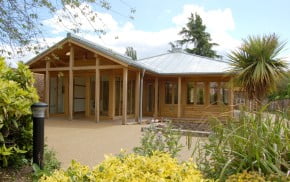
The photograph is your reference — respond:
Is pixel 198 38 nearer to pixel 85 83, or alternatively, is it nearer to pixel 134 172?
pixel 85 83

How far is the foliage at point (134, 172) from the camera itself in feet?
6.10

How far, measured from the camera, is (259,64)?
31.9 ft

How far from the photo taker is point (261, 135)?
295 centimetres

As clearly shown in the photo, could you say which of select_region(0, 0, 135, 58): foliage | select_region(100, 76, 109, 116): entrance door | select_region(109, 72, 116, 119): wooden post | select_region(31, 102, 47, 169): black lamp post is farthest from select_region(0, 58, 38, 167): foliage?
select_region(100, 76, 109, 116): entrance door

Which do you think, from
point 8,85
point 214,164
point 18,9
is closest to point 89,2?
point 18,9

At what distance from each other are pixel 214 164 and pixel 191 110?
1456 centimetres

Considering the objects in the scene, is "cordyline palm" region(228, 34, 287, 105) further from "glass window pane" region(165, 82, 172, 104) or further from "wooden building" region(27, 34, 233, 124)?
"glass window pane" region(165, 82, 172, 104)

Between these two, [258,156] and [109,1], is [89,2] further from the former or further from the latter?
[258,156]

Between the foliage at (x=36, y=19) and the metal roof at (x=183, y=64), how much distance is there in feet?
33.5

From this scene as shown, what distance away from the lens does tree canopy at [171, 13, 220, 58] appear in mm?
38469

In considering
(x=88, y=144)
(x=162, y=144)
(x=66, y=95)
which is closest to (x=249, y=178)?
(x=162, y=144)

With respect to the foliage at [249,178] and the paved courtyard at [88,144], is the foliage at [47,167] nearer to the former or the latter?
the paved courtyard at [88,144]

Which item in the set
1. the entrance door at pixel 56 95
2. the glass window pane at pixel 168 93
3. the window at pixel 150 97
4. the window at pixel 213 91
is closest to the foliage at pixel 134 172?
the window at pixel 213 91

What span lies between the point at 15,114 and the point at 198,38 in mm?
36755
